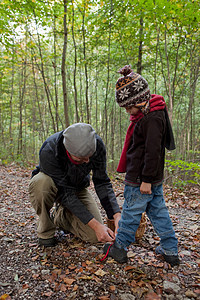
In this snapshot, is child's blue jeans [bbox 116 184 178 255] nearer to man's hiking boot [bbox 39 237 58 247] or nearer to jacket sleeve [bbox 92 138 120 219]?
jacket sleeve [bbox 92 138 120 219]

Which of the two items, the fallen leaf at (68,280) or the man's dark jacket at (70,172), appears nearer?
the fallen leaf at (68,280)

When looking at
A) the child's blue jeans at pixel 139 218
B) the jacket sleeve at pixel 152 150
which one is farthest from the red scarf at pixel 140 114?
the child's blue jeans at pixel 139 218

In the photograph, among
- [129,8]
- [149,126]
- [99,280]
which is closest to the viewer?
[99,280]

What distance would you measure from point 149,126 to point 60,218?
1.55 metres

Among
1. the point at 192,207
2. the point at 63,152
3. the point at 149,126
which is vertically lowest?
the point at 192,207

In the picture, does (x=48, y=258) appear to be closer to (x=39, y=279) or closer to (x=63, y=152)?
(x=39, y=279)

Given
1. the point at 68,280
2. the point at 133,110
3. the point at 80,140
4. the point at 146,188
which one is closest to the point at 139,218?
the point at 146,188

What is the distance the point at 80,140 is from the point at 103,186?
0.73 meters

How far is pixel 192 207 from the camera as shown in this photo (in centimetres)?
372

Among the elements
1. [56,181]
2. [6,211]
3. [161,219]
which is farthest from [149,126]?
[6,211]

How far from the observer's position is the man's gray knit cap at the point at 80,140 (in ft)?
5.75

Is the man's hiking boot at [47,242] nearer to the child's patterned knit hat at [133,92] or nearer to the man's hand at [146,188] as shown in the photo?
the man's hand at [146,188]

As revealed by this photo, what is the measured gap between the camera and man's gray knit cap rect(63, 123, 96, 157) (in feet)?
5.75

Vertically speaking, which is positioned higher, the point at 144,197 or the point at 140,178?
the point at 140,178
